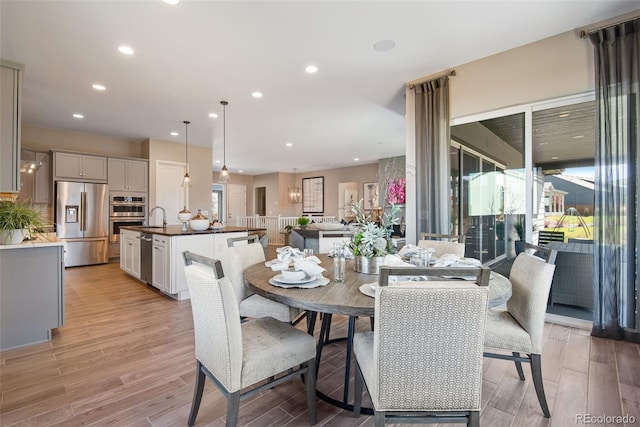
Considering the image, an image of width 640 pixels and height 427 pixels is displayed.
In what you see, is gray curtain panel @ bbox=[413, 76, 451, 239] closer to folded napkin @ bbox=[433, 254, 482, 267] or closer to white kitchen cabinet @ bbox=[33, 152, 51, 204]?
folded napkin @ bbox=[433, 254, 482, 267]

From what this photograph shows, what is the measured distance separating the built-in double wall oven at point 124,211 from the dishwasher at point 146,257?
2270 mm

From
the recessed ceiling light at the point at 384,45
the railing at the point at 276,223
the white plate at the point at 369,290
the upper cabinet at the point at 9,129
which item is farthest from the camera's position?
the railing at the point at 276,223

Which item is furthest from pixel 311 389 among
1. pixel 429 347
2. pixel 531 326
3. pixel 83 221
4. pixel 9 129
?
pixel 83 221

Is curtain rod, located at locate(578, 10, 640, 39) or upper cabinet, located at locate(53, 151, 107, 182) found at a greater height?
curtain rod, located at locate(578, 10, 640, 39)

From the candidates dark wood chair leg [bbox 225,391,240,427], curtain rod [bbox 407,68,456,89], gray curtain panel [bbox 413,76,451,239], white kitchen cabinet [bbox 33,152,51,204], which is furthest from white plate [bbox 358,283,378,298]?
white kitchen cabinet [bbox 33,152,51,204]

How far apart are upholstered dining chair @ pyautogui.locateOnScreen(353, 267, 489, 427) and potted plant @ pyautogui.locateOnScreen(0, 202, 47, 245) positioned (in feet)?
10.2

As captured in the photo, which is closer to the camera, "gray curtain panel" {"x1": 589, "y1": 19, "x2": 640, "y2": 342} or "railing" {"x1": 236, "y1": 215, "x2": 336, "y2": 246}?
"gray curtain panel" {"x1": 589, "y1": 19, "x2": 640, "y2": 342}

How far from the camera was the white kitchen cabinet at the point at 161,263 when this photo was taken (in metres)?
3.80

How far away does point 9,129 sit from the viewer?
3088mm

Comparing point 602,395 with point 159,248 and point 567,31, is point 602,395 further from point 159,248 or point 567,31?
point 159,248

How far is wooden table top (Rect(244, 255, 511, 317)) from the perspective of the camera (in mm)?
1293

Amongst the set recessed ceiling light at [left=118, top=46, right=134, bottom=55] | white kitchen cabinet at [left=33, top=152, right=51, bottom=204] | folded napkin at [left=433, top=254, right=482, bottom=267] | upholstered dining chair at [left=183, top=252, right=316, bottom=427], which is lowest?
upholstered dining chair at [left=183, top=252, right=316, bottom=427]

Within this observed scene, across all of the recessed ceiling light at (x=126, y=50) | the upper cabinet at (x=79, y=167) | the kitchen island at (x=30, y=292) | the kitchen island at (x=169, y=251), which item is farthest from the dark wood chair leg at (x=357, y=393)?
the upper cabinet at (x=79, y=167)

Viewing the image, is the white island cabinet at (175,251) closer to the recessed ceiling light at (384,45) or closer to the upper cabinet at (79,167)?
the upper cabinet at (79,167)
